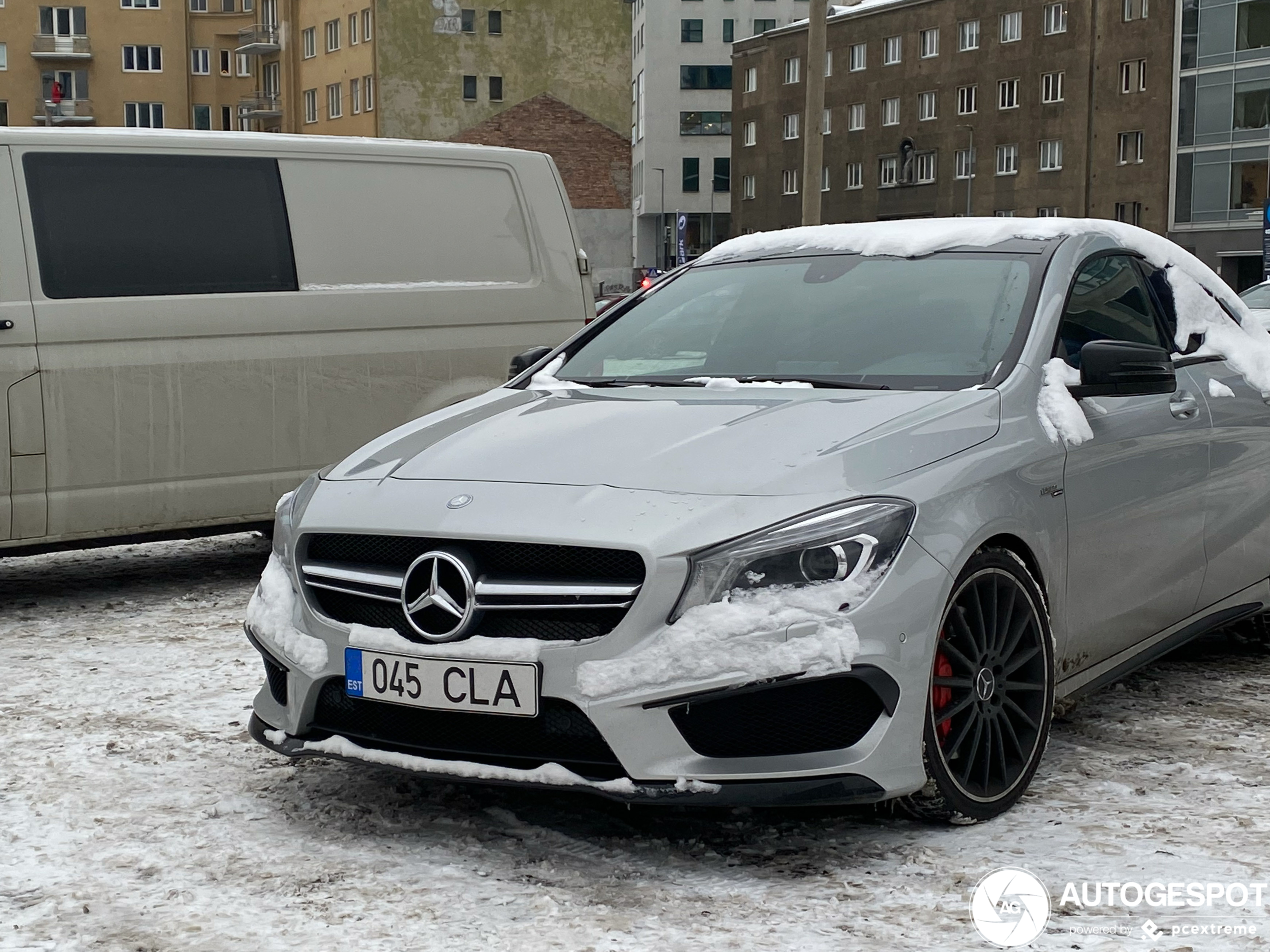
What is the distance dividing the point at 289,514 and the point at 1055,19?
232ft

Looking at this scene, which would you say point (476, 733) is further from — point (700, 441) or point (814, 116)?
point (814, 116)

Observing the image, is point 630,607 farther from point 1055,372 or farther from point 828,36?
point 828,36

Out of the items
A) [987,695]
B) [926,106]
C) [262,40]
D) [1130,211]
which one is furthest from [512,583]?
[262,40]

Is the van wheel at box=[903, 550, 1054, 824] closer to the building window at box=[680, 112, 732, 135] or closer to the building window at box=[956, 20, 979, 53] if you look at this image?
the building window at box=[956, 20, 979, 53]

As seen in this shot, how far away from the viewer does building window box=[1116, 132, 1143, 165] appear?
66.2m

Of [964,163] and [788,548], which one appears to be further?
[964,163]

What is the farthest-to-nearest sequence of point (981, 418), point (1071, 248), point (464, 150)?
point (464, 150)
point (1071, 248)
point (981, 418)

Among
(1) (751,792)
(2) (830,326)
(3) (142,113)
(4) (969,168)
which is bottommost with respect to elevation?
(1) (751,792)

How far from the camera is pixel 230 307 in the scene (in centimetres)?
716

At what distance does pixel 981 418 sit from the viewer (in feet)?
13.6

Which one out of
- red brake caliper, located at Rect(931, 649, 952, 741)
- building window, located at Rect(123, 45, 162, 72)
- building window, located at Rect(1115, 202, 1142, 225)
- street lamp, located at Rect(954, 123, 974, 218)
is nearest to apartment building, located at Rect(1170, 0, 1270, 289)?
building window, located at Rect(1115, 202, 1142, 225)

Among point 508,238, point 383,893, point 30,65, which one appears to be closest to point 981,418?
point 383,893

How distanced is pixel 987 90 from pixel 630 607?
73661 millimetres

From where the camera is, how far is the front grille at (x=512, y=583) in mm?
3561
